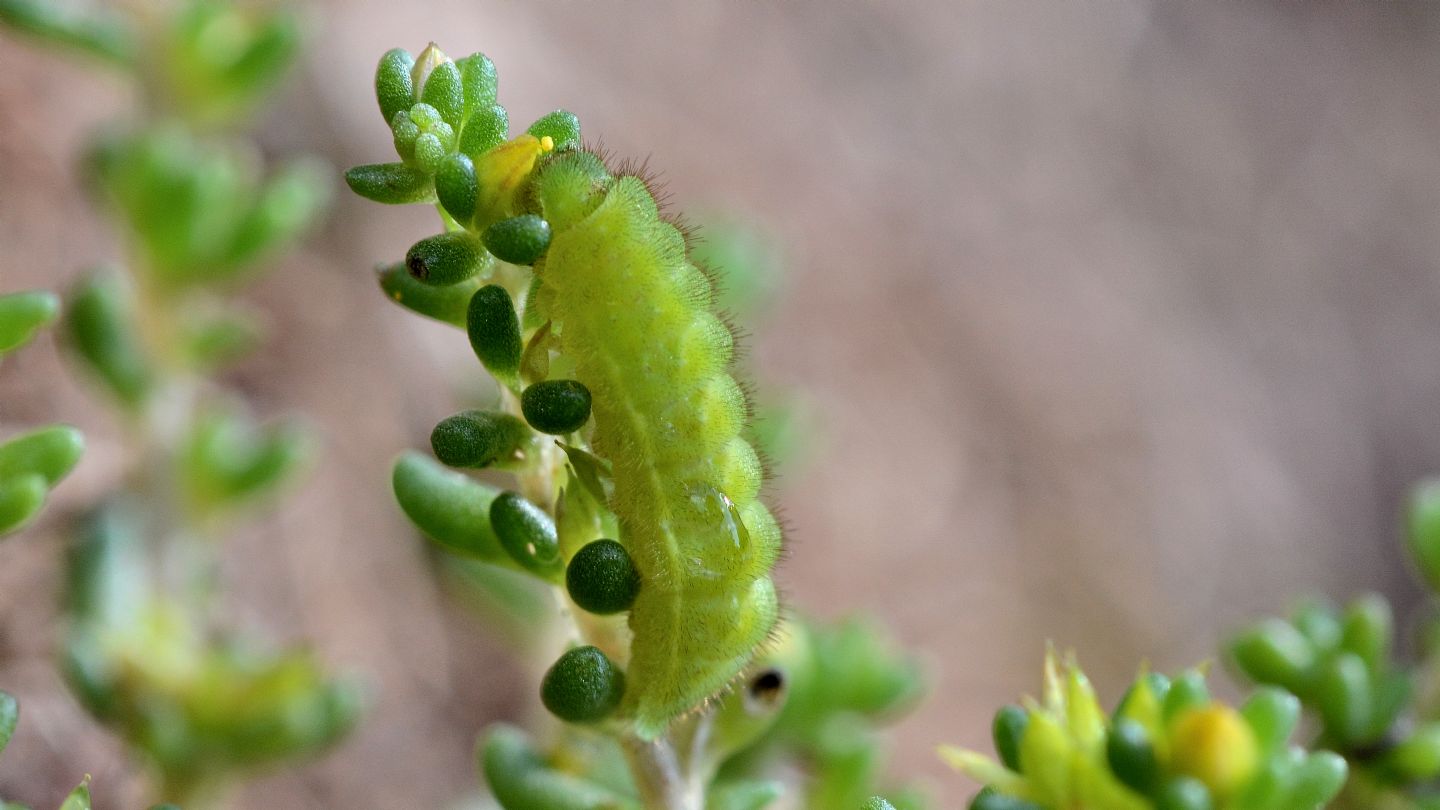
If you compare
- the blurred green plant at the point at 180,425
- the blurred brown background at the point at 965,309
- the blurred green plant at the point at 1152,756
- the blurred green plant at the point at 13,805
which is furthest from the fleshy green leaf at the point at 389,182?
the blurred brown background at the point at 965,309

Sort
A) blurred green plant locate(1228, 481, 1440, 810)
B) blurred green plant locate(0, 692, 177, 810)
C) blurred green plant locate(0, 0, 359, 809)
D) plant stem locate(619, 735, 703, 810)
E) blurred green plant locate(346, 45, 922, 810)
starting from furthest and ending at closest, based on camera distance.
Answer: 1. blurred green plant locate(0, 0, 359, 809)
2. blurred green plant locate(1228, 481, 1440, 810)
3. plant stem locate(619, 735, 703, 810)
4. blurred green plant locate(346, 45, 922, 810)
5. blurred green plant locate(0, 692, 177, 810)

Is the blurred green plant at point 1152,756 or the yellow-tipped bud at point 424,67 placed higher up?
the yellow-tipped bud at point 424,67

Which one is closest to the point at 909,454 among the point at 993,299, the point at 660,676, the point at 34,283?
the point at 993,299

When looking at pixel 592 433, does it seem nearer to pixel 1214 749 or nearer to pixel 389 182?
pixel 389 182

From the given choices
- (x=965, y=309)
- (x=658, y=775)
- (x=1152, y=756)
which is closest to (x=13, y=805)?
(x=658, y=775)

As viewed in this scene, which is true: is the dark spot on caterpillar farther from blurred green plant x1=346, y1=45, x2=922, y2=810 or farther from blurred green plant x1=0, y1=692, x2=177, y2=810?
blurred green plant x1=0, y1=692, x2=177, y2=810


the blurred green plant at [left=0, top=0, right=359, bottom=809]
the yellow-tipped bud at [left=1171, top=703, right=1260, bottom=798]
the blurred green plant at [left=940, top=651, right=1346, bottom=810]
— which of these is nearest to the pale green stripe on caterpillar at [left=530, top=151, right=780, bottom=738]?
the blurred green plant at [left=940, top=651, right=1346, bottom=810]

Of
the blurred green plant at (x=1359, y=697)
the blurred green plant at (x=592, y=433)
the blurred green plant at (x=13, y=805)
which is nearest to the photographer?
the blurred green plant at (x=13, y=805)

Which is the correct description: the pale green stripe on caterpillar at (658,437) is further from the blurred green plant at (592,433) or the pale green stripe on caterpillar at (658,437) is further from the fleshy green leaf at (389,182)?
the fleshy green leaf at (389,182)
